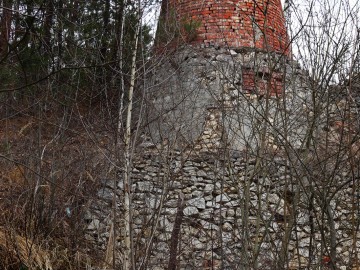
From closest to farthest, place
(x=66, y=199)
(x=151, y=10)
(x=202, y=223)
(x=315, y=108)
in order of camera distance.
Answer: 1. (x=315, y=108)
2. (x=151, y=10)
3. (x=66, y=199)
4. (x=202, y=223)

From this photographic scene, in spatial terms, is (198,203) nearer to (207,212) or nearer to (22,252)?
(207,212)

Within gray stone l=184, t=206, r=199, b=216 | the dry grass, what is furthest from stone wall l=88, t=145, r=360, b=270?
the dry grass

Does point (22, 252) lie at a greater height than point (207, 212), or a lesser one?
lesser

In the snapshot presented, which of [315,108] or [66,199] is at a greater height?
[315,108]

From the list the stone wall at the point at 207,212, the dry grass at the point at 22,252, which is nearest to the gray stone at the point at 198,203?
the stone wall at the point at 207,212

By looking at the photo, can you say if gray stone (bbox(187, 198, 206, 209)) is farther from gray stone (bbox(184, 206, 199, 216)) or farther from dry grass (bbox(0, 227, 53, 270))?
dry grass (bbox(0, 227, 53, 270))

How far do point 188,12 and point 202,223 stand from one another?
136 inches

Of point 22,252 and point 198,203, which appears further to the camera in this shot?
point 198,203

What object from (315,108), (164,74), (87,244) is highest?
(164,74)

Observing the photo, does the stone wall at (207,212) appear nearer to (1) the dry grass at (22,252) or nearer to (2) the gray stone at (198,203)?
(2) the gray stone at (198,203)

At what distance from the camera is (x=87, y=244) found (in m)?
4.71

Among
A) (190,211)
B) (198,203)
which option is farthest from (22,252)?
(198,203)

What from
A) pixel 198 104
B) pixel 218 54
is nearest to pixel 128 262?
pixel 198 104

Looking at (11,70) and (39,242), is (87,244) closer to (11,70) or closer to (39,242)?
(39,242)
